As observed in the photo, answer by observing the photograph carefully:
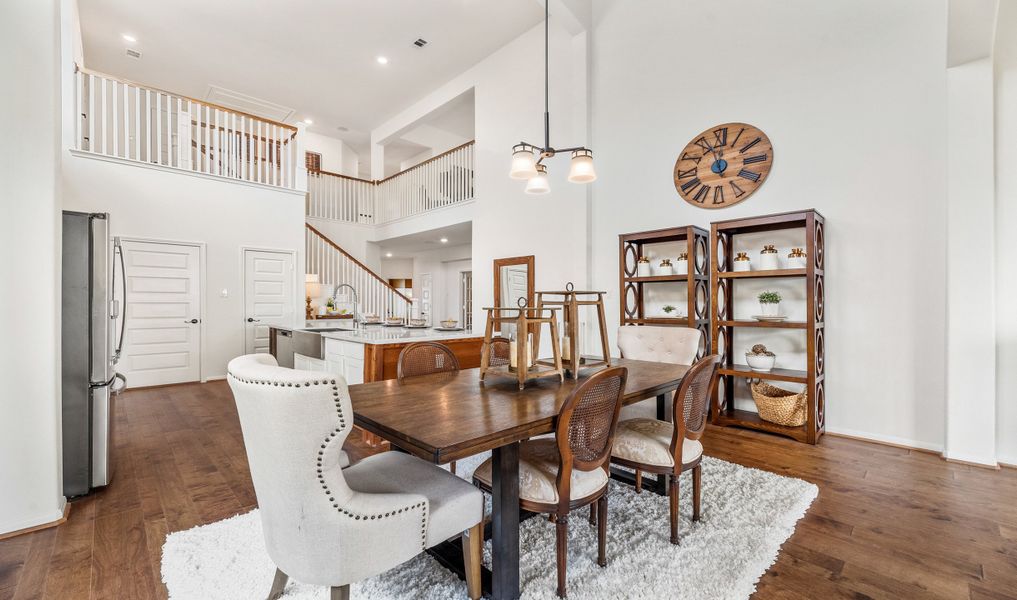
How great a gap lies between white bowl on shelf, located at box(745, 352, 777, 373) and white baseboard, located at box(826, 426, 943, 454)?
26.8 inches

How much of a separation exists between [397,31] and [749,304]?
5669mm

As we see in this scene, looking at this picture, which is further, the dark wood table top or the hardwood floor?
the hardwood floor

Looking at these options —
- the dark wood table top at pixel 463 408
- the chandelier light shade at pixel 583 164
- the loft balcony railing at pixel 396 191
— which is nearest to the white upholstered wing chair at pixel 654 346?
the dark wood table top at pixel 463 408

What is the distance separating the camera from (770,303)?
3.52 metres

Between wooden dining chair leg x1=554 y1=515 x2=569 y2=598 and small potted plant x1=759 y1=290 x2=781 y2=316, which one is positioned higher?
small potted plant x1=759 y1=290 x2=781 y2=316

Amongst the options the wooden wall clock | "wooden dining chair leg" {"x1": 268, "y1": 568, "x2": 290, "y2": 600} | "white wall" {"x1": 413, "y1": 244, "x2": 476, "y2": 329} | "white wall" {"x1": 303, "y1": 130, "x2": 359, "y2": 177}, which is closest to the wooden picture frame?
the wooden wall clock

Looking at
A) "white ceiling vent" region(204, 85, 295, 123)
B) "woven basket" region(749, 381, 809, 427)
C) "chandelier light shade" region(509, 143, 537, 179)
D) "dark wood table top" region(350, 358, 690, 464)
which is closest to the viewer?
"dark wood table top" region(350, 358, 690, 464)

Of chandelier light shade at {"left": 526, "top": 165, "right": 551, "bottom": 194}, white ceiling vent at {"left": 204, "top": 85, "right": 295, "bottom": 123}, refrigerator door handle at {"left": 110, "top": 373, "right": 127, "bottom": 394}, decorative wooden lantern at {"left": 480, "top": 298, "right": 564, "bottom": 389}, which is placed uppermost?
white ceiling vent at {"left": 204, "top": 85, "right": 295, "bottom": 123}

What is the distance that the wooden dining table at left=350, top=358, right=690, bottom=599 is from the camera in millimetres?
1287

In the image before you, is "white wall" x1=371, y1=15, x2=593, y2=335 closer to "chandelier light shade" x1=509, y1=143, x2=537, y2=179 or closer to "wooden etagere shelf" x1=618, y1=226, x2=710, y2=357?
"wooden etagere shelf" x1=618, y1=226, x2=710, y2=357

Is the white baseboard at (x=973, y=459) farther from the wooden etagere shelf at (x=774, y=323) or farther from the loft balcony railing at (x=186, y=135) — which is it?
the loft balcony railing at (x=186, y=135)

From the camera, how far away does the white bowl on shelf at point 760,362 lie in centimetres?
351

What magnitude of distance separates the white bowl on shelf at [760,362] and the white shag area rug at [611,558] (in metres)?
1.33

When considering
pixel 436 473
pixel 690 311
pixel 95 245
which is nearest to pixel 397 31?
pixel 95 245
